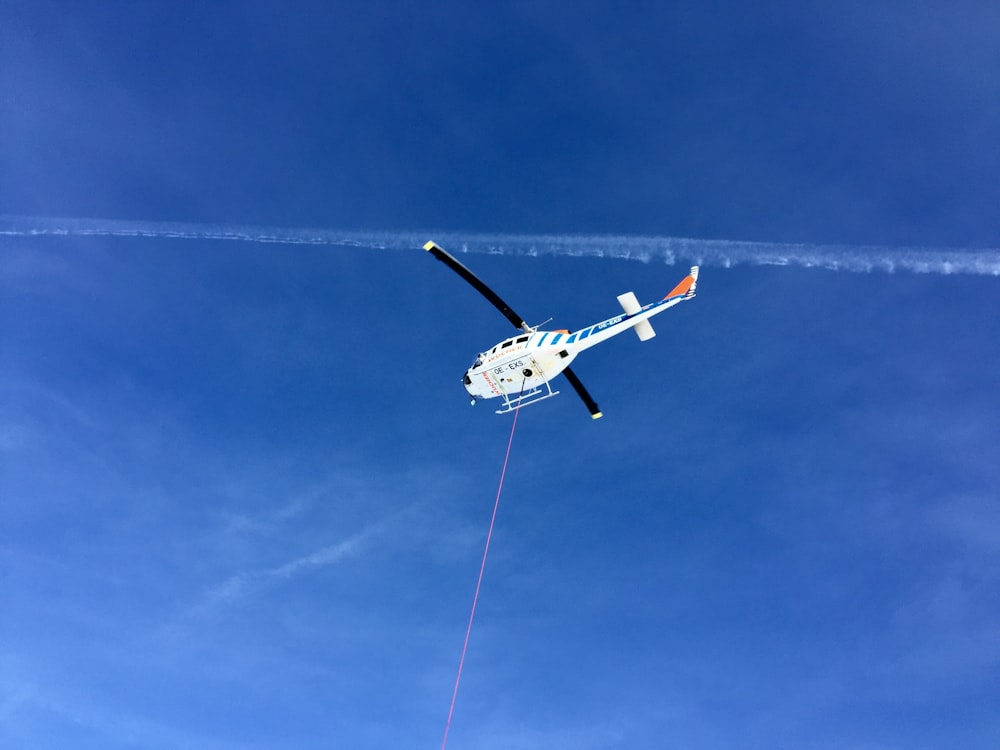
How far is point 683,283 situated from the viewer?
119ft

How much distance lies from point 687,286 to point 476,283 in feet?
38.0

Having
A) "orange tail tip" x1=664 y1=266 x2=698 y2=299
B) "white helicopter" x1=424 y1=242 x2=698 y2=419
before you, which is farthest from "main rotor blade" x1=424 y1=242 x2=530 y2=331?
"orange tail tip" x1=664 y1=266 x2=698 y2=299

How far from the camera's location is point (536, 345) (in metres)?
36.4

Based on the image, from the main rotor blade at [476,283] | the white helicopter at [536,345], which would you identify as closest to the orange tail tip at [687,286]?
the white helicopter at [536,345]

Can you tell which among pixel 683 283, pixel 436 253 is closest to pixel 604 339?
pixel 683 283

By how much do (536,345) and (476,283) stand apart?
475cm

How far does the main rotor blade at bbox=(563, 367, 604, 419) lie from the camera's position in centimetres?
4053

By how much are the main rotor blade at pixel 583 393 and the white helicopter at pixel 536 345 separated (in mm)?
1973

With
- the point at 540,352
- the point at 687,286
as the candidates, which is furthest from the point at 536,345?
the point at 687,286

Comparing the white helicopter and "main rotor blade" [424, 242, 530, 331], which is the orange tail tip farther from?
"main rotor blade" [424, 242, 530, 331]

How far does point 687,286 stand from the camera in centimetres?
3612

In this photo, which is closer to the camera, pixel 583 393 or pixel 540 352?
pixel 540 352

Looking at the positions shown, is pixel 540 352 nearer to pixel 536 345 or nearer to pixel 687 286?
pixel 536 345

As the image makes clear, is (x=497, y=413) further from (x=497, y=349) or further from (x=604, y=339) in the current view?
(x=604, y=339)
